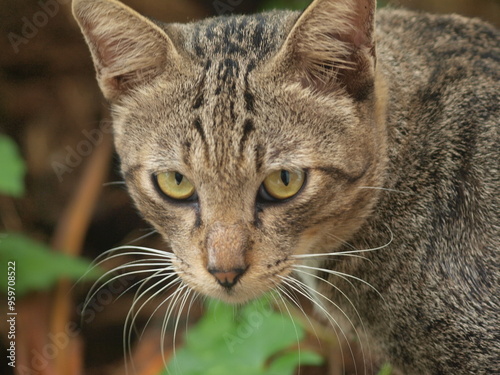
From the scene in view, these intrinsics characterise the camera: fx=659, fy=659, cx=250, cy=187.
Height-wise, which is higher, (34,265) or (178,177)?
(178,177)

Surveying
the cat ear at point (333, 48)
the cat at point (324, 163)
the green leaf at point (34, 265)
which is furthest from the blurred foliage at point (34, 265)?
the cat ear at point (333, 48)

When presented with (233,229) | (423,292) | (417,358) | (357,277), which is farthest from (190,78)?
(417,358)

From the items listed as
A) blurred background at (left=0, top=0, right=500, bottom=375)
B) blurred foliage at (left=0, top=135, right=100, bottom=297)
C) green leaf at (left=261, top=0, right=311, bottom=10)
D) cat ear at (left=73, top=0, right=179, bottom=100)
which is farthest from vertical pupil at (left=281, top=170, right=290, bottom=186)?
green leaf at (left=261, top=0, right=311, bottom=10)

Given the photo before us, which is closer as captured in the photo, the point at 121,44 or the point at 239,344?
the point at 121,44

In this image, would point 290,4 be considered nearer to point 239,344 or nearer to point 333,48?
point 333,48

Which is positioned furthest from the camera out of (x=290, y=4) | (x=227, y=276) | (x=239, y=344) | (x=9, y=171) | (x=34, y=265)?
(x=290, y=4)

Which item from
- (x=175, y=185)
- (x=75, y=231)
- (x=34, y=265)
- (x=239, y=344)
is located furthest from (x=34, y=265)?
(x=175, y=185)
